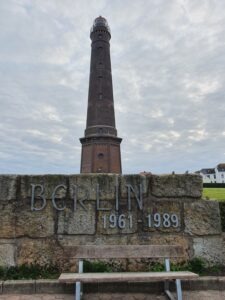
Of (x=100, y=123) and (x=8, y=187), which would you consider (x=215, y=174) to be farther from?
(x=8, y=187)

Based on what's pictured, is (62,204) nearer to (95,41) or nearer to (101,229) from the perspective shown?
(101,229)

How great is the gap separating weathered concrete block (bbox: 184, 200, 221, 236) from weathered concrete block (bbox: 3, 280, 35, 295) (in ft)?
7.90

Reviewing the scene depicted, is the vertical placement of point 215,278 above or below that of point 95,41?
below

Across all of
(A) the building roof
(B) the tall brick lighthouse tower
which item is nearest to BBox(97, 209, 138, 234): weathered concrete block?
(B) the tall brick lighthouse tower

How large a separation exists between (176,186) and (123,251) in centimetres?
142

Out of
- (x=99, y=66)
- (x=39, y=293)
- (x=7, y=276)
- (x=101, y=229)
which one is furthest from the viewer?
(x=99, y=66)

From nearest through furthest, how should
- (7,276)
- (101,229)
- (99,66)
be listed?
(7,276), (101,229), (99,66)

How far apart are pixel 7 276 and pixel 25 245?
0.47 m

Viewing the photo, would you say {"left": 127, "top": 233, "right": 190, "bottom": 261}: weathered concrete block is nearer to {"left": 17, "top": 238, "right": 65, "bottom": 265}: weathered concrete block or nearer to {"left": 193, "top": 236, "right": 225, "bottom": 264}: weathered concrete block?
{"left": 193, "top": 236, "right": 225, "bottom": 264}: weathered concrete block

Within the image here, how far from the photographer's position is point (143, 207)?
462cm

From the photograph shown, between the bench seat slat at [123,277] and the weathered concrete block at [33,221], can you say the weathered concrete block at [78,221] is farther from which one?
the bench seat slat at [123,277]

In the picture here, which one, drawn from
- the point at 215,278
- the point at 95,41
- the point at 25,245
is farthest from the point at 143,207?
the point at 95,41

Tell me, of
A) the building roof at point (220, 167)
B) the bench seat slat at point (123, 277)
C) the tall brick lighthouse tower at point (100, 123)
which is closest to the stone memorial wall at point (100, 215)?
the bench seat slat at point (123, 277)

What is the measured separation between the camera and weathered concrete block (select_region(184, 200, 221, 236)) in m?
4.60
